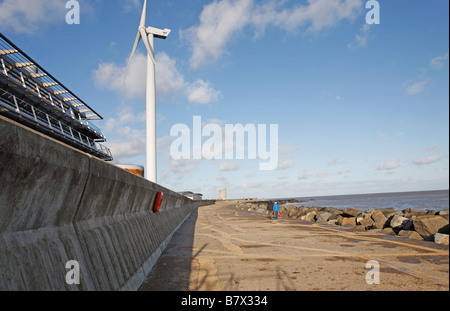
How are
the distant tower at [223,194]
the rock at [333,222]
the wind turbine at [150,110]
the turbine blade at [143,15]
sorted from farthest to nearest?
the distant tower at [223,194], the turbine blade at [143,15], the wind turbine at [150,110], the rock at [333,222]

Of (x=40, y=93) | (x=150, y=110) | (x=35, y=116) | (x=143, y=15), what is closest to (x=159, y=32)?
(x=143, y=15)

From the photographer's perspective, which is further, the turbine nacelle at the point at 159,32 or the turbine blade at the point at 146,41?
the turbine nacelle at the point at 159,32

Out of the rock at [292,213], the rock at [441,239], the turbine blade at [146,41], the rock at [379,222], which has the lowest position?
the rock at [292,213]

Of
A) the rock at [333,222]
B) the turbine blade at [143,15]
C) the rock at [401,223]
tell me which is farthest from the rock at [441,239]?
the turbine blade at [143,15]

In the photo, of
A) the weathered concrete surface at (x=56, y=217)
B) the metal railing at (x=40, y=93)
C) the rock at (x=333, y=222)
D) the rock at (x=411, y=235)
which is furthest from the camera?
the metal railing at (x=40, y=93)

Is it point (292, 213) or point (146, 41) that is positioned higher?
point (146, 41)

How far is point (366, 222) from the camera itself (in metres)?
19.6

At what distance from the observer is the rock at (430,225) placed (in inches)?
545

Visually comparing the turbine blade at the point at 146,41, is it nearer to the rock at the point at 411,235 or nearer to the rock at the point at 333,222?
the rock at the point at 333,222

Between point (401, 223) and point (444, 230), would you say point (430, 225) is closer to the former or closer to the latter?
point (444, 230)

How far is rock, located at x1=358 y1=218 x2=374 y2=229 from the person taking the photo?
1908 centimetres

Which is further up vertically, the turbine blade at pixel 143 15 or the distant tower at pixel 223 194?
the turbine blade at pixel 143 15

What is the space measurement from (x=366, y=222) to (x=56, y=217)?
1985 cm

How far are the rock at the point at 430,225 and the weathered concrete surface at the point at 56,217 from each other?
13628mm
